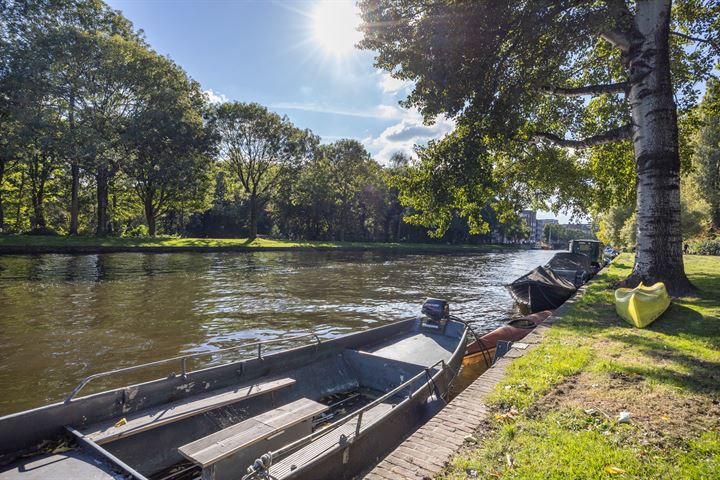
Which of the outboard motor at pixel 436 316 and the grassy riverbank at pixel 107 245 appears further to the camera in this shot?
the grassy riverbank at pixel 107 245

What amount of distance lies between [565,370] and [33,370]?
37.1 feet

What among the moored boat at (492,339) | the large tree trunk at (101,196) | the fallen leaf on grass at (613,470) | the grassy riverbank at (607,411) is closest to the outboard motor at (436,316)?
the moored boat at (492,339)

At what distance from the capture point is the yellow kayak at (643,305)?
354 inches

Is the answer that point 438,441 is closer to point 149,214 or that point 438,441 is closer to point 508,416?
point 508,416

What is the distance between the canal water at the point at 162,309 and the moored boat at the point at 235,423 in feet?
12.2

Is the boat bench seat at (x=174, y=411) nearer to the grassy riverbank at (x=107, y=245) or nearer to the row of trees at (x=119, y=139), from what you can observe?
the row of trees at (x=119, y=139)

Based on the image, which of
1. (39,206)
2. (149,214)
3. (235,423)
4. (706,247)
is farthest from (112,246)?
(706,247)

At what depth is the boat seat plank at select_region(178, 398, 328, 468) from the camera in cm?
425

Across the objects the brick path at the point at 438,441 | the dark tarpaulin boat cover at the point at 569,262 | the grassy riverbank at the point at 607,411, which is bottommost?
the brick path at the point at 438,441

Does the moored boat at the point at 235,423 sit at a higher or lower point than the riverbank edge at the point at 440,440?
lower

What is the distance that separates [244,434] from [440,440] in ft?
7.75

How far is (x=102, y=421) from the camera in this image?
525 centimetres

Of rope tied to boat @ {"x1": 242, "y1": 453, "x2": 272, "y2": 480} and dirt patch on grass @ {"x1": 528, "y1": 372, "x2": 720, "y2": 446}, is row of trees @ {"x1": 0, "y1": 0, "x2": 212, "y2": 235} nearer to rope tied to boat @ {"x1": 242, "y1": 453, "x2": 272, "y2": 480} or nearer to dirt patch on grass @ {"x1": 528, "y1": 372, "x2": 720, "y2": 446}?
rope tied to boat @ {"x1": 242, "y1": 453, "x2": 272, "y2": 480}

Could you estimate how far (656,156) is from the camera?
11172 millimetres
